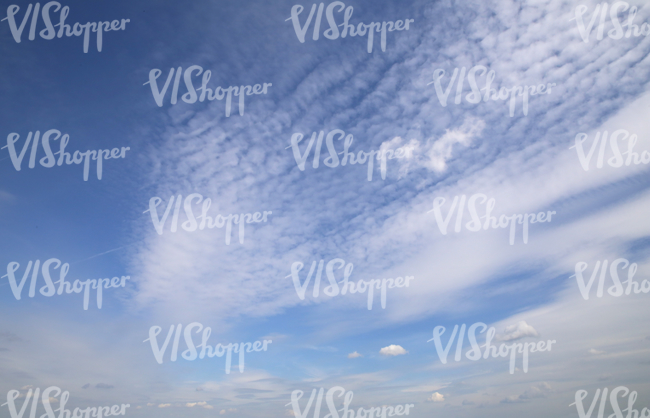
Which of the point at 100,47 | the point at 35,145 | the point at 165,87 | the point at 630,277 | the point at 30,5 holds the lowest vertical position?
the point at 630,277

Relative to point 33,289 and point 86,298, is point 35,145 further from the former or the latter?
point 86,298

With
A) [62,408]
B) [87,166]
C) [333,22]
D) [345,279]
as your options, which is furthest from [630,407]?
[87,166]

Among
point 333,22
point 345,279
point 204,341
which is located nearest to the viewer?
point 333,22

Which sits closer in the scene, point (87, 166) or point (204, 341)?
point (87, 166)

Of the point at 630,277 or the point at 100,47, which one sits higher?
the point at 100,47

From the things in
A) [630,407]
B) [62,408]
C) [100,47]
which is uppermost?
[100,47]

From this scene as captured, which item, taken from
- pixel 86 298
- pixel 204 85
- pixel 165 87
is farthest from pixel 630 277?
pixel 86 298

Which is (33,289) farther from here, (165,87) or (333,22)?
(333,22)

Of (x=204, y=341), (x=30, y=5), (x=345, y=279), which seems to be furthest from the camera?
(x=345, y=279)

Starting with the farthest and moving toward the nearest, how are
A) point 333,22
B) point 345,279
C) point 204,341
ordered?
1. point 345,279
2. point 204,341
3. point 333,22
